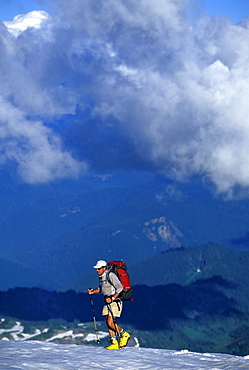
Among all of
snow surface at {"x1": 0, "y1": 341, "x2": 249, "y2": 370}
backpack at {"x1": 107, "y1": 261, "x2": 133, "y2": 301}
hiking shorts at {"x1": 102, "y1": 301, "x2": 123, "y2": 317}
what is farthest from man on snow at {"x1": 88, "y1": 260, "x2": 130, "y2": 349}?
snow surface at {"x1": 0, "y1": 341, "x2": 249, "y2": 370}

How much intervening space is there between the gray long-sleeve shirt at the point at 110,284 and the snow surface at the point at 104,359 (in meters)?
3.78

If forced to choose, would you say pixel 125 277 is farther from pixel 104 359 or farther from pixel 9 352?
pixel 9 352

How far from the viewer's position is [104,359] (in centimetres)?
3384

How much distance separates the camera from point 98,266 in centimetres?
3753

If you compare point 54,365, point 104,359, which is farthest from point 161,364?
point 54,365

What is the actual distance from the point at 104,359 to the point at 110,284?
556cm

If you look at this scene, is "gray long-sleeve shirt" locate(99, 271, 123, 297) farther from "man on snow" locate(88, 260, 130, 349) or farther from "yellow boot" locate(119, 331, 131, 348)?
"yellow boot" locate(119, 331, 131, 348)

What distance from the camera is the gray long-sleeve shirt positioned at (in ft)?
124

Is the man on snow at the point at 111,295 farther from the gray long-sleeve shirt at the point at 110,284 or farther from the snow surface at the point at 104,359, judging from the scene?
the snow surface at the point at 104,359

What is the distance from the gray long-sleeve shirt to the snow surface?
3.78 meters

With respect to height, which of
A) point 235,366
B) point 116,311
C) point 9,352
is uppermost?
point 116,311

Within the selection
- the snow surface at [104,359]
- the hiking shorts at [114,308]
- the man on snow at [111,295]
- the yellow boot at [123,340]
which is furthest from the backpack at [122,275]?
the snow surface at [104,359]

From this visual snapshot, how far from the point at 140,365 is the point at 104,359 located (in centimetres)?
287

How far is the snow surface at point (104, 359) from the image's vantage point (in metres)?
31.2
